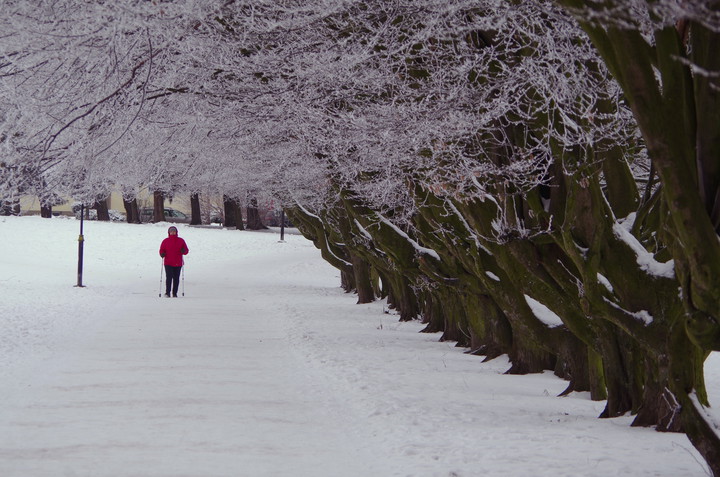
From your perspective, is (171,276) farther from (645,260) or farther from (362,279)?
(645,260)

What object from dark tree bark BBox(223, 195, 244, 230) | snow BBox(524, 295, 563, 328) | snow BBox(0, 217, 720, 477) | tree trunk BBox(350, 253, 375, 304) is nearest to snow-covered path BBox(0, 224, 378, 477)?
snow BBox(0, 217, 720, 477)

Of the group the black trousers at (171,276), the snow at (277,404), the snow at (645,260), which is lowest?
the snow at (277,404)

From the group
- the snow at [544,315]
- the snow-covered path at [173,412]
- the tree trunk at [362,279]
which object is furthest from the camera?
the tree trunk at [362,279]

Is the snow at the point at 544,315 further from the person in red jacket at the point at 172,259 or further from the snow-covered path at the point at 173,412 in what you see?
the person in red jacket at the point at 172,259

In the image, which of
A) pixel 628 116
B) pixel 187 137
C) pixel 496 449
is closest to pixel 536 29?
pixel 628 116

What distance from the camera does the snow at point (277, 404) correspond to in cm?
702

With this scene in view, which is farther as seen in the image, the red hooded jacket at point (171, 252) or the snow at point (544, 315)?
the red hooded jacket at point (171, 252)

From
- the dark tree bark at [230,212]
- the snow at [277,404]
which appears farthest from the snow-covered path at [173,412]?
the dark tree bark at [230,212]

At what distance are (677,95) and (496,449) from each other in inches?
133

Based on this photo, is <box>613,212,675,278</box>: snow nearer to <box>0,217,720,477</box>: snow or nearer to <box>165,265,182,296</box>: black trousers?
<box>0,217,720,477</box>: snow

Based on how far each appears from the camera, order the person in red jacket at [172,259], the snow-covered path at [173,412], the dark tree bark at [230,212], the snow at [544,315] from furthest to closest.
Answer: the dark tree bark at [230,212] < the person in red jacket at [172,259] < the snow at [544,315] < the snow-covered path at [173,412]

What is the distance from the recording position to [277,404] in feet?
31.3

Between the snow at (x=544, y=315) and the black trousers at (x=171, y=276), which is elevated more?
the snow at (x=544, y=315)

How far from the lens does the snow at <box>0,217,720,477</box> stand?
23.0ft
